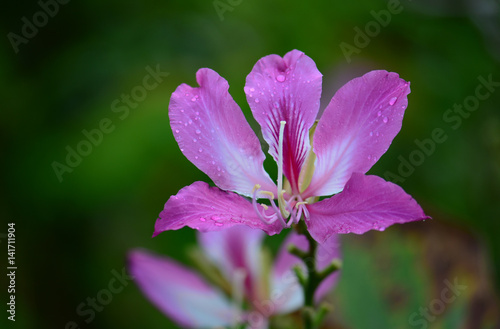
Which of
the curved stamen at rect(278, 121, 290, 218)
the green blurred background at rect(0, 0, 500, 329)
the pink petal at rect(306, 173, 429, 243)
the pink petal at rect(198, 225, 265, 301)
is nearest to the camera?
the pink petal at rect(306, 173, 429, 243)

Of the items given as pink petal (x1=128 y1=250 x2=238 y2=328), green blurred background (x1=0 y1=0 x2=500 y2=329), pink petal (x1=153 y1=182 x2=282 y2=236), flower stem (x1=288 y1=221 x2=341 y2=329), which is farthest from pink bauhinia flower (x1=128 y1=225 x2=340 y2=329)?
green blurred background (x1=0 y1=0 x2=500 y2=329)

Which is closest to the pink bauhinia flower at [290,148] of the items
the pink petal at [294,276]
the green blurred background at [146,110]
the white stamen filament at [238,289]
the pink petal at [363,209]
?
the pink petal at [363,209]

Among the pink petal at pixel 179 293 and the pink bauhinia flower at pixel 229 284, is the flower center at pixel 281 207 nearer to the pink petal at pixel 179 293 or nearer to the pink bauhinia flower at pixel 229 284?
the pink bauhinia flower at pixel 229 284

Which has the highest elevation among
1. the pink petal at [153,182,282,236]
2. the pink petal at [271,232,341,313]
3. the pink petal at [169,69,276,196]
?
the pink petal at [169,69,276,196]

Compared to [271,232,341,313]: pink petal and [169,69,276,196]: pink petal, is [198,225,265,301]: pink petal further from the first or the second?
[169,69,276,196]: pink petal

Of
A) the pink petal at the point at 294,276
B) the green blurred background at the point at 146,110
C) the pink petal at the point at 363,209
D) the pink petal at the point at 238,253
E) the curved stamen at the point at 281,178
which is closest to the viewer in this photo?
the pink petal at the point at 363,209

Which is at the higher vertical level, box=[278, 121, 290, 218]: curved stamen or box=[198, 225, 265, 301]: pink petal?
box=[278, 121, 290, 218]: curved stamen

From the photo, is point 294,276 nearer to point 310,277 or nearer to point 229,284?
point 229,284
